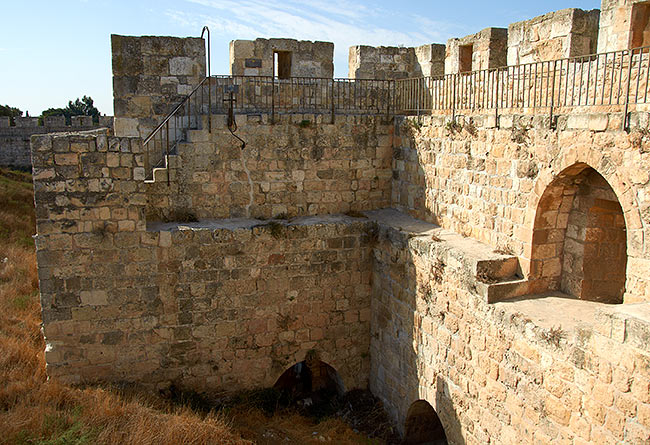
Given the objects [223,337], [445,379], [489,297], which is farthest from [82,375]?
[489,297]

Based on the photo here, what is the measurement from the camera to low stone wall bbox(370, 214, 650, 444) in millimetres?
4254

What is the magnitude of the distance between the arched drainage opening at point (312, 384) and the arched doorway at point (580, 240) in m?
4.13

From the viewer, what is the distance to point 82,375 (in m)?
7.50

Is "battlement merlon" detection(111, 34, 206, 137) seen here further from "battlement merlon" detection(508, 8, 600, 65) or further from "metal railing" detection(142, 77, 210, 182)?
"battlement merlon" detection(508, 8, 600, 65)

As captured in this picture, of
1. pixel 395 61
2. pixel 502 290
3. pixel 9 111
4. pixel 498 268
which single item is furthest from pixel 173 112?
pixel 9 111

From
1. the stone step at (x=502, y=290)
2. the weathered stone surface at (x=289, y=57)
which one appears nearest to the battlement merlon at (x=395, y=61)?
the weathered stone surface at (x=289, y=57)

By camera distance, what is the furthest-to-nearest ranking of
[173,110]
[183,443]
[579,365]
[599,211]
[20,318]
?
[20,318] → [173,110] → [183,443] → [599,211] → [579,365]

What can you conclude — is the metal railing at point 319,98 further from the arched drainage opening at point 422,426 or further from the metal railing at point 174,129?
the arched drainage opening at point 422,426

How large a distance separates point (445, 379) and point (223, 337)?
3193mm

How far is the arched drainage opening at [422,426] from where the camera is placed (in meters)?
7.85

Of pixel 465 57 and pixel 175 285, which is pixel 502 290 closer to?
pixel 175 285

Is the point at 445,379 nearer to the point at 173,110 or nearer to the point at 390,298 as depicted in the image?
the point at 390,298

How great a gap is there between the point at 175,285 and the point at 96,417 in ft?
6.42

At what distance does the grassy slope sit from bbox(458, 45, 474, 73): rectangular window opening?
6.11 m
